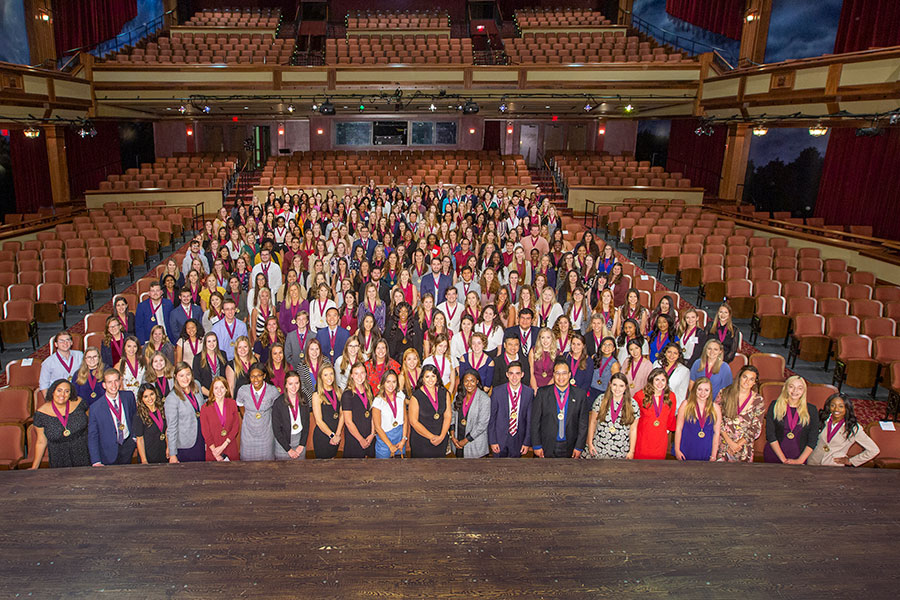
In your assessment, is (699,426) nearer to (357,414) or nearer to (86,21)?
(357,414)

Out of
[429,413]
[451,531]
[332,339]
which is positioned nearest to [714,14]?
[332,339]

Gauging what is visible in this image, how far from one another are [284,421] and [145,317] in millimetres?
2748

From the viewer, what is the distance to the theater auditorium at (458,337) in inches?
130

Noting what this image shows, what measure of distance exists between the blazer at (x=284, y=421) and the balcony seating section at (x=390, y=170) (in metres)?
12.2

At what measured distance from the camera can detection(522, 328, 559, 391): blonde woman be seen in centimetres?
486

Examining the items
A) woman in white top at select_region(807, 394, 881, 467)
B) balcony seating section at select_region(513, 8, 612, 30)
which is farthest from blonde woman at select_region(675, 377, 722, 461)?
balcony seating section at select_region(513, 8, 612, 30)

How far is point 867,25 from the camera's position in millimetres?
11359

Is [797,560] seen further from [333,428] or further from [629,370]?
[333,428]

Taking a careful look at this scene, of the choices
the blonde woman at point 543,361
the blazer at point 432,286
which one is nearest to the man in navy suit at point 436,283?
the blazer at point 432,286

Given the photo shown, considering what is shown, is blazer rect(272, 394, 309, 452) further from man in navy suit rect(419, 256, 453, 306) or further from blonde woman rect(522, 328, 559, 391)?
man in navy suit rect(419, 256, 453, 306)

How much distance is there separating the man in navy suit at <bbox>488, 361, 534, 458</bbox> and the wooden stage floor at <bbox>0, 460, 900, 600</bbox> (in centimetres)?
24

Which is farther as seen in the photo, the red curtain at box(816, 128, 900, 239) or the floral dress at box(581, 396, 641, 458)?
the red curtain at box(816, 128, 900, 239)

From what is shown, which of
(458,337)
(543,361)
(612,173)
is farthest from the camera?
(612,173)

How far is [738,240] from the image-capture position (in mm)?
10773
